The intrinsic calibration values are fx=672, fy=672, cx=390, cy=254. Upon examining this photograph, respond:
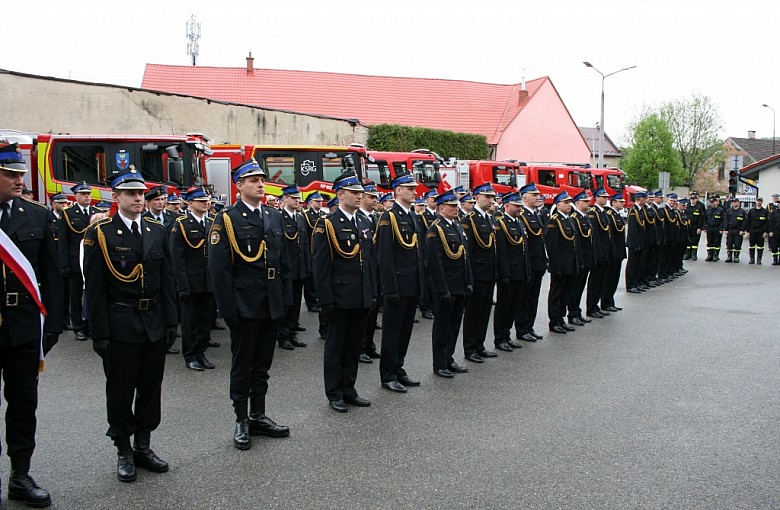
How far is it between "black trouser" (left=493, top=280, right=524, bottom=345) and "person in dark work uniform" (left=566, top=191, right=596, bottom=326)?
1.68 meters

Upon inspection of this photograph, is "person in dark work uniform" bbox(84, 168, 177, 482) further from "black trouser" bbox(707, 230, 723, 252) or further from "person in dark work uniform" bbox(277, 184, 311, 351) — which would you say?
"black trouser" bbox(707, 230, 723, 252)

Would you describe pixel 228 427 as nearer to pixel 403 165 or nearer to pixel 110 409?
pixel 110 409

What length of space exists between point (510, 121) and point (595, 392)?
116 feet

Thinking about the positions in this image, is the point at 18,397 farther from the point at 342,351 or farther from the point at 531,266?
the point at 531,266

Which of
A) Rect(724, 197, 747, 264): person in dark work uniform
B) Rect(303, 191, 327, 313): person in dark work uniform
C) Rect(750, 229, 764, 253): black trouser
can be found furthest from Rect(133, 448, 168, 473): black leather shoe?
Rect(750, 229, 764, 253): black trouser

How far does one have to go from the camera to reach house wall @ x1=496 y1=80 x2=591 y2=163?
133 ft

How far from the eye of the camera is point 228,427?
5.42 metres

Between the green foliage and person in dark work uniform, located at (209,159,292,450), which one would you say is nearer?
person in dark work uniform, located at (209,159,292,450)

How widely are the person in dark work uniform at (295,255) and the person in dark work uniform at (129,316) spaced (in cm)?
389

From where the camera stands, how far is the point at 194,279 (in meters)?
7.82

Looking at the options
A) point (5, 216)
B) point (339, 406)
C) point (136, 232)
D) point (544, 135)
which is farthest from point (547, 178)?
point (5, 216)

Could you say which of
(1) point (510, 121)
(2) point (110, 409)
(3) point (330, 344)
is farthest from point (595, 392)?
(1) point (510, 121)

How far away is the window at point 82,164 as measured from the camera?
14406mm

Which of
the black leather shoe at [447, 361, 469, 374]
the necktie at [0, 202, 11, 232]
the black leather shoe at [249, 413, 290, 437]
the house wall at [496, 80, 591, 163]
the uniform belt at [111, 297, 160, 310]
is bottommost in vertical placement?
the black leather shoe at [447, 361, 469, 374]
